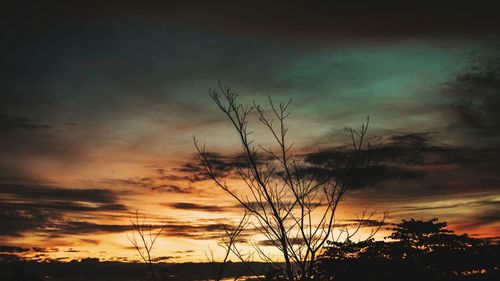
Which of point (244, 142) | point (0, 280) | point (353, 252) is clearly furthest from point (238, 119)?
point (0, 280)

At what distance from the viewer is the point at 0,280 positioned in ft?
145

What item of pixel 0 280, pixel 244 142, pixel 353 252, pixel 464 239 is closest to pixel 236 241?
→ pixel 244 142

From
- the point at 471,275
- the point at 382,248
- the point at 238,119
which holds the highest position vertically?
the point at 238,119

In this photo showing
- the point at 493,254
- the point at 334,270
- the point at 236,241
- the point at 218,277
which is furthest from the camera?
the point at 493,254

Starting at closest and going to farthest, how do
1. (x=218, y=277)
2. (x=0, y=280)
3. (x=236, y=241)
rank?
1. (x=218, y=277)
2. (x=236, y=241)
3. (x=0, y=280)

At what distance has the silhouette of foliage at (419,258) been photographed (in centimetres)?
3145

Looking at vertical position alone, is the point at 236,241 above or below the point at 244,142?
below

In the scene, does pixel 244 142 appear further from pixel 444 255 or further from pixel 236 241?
pixel 444 255

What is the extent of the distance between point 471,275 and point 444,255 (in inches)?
85.2

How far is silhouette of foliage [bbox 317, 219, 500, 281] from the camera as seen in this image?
31.5 m

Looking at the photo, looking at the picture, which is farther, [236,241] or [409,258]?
[409,258]

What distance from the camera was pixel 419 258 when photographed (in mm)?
32875

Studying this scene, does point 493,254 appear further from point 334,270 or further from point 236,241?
point 236,241

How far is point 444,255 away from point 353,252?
6586 millimetres
